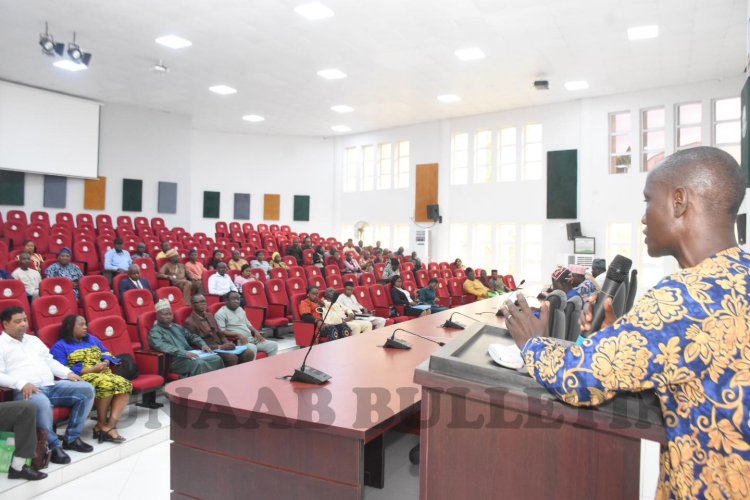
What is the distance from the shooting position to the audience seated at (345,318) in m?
6.63

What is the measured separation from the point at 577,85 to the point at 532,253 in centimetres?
440

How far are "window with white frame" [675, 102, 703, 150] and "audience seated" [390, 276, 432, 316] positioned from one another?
7472 millimetres

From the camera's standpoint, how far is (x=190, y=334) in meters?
5.11

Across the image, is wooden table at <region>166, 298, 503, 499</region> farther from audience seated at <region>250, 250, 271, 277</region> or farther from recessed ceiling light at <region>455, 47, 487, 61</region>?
recessed ceiling light at <region>455, 47, 487, 61</region>

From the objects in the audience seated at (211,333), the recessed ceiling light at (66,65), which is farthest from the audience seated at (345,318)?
the recessed ceiling light at (66,65)

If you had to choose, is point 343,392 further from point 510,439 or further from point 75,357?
point 75,357

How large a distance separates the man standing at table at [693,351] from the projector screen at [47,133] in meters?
13.1

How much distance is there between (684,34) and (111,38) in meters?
9.63

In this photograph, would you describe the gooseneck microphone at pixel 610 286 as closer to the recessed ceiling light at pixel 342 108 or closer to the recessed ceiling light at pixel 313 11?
the recessed ceiling light at pixel 313 11


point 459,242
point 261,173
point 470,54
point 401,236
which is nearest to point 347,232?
point 401,236

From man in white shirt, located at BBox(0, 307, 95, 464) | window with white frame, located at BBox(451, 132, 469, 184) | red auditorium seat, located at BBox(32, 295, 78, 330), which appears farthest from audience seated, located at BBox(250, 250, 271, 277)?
window with white frame, located at BBox(451, 132, 469, 184)

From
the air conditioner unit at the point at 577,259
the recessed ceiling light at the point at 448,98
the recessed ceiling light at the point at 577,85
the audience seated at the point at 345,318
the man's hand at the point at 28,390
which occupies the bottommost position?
the man's hand at the point at 28,390

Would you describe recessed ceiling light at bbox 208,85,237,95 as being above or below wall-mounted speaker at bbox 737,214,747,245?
above

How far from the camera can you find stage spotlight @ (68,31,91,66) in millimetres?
8398
